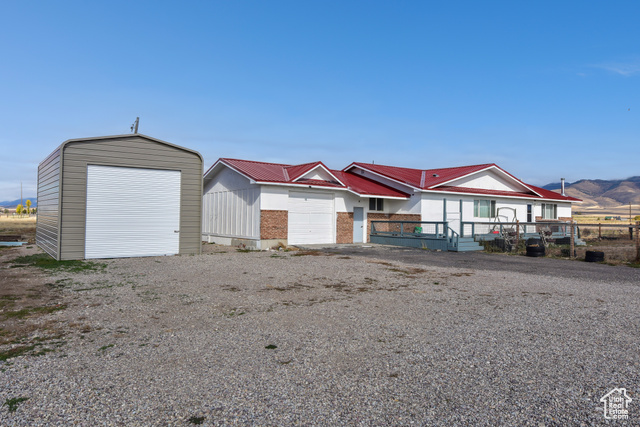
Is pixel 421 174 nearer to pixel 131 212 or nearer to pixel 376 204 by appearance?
pixel 376 204

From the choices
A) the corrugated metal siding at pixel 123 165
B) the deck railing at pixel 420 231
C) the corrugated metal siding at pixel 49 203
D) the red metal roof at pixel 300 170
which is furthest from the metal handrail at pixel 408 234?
the corrugated metal siding at pixel 49 203

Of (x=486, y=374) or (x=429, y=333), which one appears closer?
(x=486, y=374)

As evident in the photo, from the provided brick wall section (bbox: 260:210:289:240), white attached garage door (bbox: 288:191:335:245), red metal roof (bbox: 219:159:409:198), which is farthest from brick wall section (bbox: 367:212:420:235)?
brick wall section (bbox: 260:210:289:240)

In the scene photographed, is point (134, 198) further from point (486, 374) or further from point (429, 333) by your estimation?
point (486, 374)

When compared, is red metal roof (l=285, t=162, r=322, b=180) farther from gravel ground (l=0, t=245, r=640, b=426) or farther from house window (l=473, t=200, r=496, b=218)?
gravel ground (l=0, t=245, r=640, b=426)

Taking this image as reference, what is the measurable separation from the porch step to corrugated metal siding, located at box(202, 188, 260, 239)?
8860mm

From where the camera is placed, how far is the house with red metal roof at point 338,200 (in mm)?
20203

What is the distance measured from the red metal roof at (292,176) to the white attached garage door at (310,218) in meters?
0.70

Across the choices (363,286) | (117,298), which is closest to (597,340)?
(363,286)

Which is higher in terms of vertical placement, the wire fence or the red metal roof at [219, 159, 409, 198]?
the red metal roof at [219, 159, 409, 198]

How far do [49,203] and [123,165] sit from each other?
3.66 m

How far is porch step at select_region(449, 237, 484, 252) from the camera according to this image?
1947 cm

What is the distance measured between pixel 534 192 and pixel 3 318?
2982cm

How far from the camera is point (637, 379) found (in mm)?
4191
